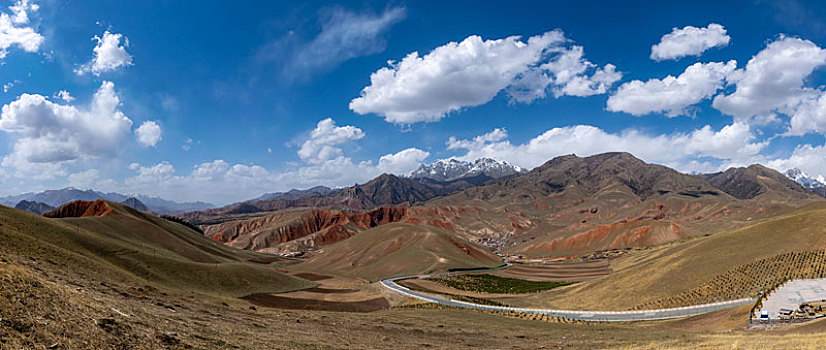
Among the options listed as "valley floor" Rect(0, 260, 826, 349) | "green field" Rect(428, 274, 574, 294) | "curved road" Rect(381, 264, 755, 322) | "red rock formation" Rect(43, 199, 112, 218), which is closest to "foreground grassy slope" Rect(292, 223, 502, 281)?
"green field" Rect(428, 274, 574, 294)

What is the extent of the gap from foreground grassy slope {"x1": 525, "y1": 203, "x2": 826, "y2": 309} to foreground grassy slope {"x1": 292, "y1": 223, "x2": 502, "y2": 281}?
61.9 metres

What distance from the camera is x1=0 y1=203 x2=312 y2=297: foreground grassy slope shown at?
1556 inches

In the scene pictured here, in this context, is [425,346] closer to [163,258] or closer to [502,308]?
[502,308]

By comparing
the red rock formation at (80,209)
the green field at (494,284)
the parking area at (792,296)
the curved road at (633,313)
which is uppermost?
the red rock formation at (80,209)

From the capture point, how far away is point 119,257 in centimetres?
5728

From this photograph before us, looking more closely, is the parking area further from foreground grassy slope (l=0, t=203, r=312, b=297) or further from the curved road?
foreground grassy slope (l=0, t=203, r=312, b=297)

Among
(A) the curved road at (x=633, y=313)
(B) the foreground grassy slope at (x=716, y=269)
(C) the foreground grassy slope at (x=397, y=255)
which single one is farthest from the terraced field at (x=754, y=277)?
(C) the foreground grassy slope at (x=397, y=255)

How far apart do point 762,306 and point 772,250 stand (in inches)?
977

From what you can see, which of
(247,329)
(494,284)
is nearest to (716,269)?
(494,284)

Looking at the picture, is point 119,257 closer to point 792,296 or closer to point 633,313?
point 633,313

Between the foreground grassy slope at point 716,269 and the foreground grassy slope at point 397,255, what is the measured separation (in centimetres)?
6194

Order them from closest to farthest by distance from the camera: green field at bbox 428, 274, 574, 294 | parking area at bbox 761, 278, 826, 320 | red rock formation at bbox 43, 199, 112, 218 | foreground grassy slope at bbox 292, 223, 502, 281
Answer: parking area at bbox 761, 278, 826, 320 < green field at bbox 428, 274, 574, 294 < red rock formation at bbox 43, 199, 112, 218 < foreground grassy slope at bbox 292, 223, 502, 281

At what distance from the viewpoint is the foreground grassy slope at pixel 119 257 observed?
39.5 metres

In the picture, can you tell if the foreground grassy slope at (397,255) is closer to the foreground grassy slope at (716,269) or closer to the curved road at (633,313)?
the foreground grassy slope at (716,269)
